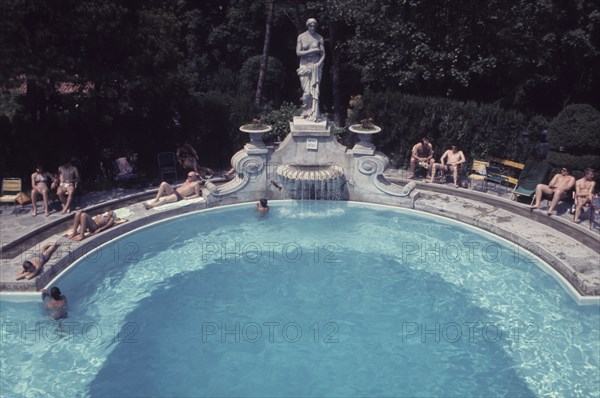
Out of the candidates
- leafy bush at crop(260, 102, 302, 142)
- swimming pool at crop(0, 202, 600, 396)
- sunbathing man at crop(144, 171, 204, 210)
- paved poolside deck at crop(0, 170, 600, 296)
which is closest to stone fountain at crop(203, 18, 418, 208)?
sunbathing man at crop(144, 171, 204, 210)

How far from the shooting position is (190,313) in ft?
40.1

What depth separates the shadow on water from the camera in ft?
33.2

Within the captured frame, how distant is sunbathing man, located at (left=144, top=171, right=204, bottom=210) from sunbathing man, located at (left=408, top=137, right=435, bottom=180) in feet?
25.2

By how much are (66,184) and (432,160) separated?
12.1 metres

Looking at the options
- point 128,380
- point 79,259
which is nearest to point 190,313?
point 128,380

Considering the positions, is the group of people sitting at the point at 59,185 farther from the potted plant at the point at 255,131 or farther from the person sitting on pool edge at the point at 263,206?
the person sitting on pool edge at the point at 263,206

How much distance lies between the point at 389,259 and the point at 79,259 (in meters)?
8.18

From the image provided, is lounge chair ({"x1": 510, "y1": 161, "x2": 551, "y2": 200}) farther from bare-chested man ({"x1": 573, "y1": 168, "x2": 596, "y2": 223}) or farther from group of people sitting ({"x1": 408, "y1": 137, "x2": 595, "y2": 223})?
bare-chested man ({"x1": 573, "y1": 168, "x2": 596, "y2": 223})

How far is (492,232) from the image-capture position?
51.2 feet

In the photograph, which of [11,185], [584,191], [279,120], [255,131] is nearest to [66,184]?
[11,185]

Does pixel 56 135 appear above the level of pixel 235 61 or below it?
below

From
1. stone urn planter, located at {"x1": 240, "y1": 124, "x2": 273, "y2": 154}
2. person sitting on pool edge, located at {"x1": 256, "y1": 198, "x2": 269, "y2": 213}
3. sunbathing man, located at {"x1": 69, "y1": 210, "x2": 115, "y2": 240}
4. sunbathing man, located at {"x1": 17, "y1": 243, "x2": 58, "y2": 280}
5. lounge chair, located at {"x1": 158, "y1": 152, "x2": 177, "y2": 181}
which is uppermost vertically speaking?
stone urn planter, located at {"x1": 240, "y1": 124, "x2": 273, "y2": 154}

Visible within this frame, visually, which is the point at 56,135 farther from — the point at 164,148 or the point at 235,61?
the point at 235,61

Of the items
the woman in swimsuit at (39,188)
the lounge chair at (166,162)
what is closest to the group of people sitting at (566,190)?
the lounge chair at (166,162)
